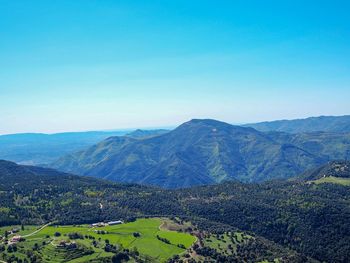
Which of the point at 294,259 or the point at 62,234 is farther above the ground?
the point at 62,234

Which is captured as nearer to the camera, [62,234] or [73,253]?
[73,253]

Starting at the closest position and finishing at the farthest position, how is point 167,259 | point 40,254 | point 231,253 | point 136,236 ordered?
point 40,254, point 167,259, point 231,253, point 136,236

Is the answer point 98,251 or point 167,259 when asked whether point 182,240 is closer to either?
point 167,259

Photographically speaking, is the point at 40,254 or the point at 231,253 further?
the point at 231,253

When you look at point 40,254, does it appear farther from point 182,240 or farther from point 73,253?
point 182,240

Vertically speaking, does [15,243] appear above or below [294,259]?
above

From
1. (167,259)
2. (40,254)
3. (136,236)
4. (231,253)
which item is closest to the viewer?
(40,254)

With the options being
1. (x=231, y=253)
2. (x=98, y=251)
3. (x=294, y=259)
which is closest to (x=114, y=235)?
(x=98, y=251)

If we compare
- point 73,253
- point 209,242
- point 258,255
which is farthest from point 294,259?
point 73,253
